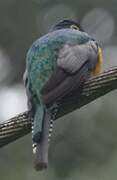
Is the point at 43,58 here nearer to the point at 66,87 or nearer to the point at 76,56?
the point at 76,56

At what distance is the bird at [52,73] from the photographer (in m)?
7.65

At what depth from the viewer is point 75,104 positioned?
7941mm

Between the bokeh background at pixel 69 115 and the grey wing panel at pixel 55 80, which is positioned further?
the bokeh background at pixel 69 115

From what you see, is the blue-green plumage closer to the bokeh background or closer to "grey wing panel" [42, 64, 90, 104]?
"grey wing panel" [42, 64, 90, 104]

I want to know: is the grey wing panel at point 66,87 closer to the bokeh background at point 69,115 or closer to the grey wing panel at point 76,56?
the grey wing panel at point 76,56

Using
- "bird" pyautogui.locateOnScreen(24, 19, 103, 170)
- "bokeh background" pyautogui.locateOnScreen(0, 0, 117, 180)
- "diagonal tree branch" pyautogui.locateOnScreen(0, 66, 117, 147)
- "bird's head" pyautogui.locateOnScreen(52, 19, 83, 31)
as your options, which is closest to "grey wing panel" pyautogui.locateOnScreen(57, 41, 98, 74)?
"bird" pyautogui.locateOnScreen(24, 19, 103, 170)

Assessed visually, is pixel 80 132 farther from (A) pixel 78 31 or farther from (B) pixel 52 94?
(B) pixel 52 94

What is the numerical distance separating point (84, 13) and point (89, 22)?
55 cm

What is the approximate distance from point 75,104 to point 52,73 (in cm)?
39

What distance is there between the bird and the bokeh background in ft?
12.8

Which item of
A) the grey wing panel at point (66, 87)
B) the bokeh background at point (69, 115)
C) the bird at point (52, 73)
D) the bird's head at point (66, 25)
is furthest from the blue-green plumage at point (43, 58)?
the bokeh background at point (69, 115)

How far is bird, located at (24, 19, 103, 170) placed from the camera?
301 inches

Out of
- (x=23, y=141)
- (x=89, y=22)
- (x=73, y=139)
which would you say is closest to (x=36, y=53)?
(x=23, y=141)

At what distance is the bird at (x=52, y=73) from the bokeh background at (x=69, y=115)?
389 cm
